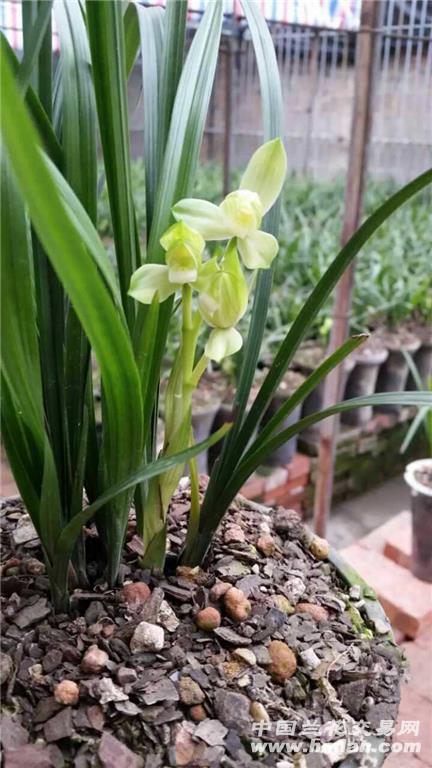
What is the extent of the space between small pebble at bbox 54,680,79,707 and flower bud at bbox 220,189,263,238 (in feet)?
1.01

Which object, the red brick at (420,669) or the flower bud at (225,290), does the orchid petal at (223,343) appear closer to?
the flower bud at (225,290)

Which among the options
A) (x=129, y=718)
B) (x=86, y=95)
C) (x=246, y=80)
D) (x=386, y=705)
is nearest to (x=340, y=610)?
(x=386, y=705)

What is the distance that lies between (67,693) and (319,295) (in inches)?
12.0

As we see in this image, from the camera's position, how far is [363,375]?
6.47 feet

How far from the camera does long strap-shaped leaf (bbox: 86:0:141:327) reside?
0.39 meters

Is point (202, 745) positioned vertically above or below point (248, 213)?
below

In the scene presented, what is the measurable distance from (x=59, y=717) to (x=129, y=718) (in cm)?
4

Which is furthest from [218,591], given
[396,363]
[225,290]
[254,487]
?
[396,363]

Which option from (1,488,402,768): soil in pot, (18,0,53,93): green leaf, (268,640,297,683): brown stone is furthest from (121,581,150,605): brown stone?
(18,0,53,93): green leaf

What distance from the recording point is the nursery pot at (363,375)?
6.37 ft

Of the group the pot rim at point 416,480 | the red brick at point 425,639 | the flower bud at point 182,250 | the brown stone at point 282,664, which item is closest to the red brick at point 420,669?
the red brick at point 425,639

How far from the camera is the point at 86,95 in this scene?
45 cm

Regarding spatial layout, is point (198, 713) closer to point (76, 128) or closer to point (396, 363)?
point (76, 128)

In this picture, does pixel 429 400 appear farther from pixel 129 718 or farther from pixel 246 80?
pixel 246 80
